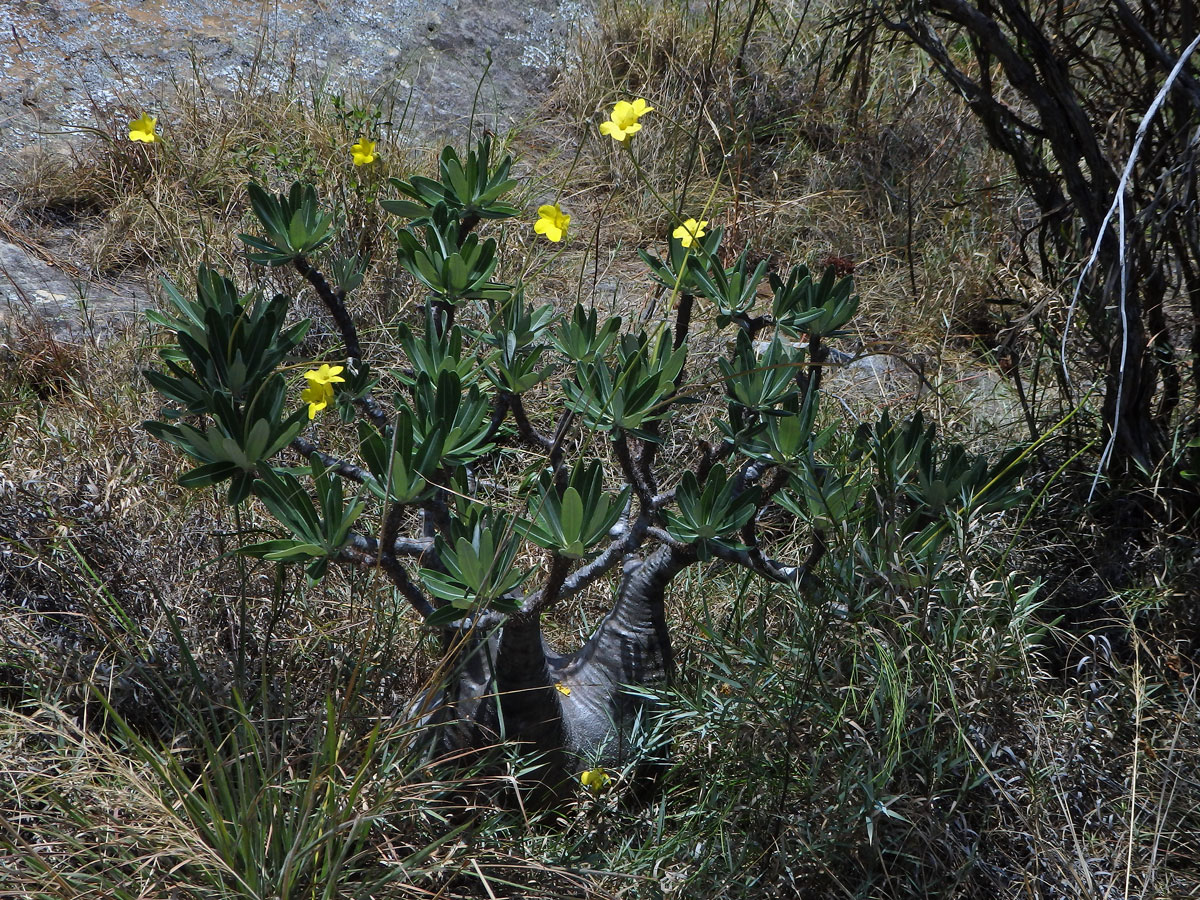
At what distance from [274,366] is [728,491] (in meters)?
0.78

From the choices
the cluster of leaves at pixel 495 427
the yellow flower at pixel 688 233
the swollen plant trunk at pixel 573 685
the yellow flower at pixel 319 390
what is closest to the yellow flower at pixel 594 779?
the swollen plant trunk at pixel 573 685

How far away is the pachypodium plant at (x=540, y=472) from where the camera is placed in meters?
1.45

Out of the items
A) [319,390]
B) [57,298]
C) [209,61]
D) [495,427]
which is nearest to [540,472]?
[495,427]

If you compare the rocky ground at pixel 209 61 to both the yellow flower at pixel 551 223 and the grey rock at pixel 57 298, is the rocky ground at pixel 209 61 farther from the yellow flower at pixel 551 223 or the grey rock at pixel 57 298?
the yellow flower at pixel 551 223

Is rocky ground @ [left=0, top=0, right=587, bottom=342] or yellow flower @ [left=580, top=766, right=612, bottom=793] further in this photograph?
rocky ground @ [left=0, top=0, right=587, bottom=342]

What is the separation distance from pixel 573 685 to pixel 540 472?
0.46 meters

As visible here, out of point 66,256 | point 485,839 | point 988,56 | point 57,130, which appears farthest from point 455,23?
point 485,839

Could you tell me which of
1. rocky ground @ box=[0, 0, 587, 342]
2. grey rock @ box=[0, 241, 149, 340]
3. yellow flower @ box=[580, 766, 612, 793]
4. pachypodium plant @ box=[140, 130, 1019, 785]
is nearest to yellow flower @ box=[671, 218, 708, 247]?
pachypodium plant @ box=[140, 130, 1019, 785]

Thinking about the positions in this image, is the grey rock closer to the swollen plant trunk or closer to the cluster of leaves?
the cluster of leaves

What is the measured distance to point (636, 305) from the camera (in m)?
3.20

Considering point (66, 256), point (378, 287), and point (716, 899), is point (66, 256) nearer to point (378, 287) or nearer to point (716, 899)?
point (378, 287)

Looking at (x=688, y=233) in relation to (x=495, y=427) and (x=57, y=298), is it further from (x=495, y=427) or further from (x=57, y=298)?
(x=57, y=298)

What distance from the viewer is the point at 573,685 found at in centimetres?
190

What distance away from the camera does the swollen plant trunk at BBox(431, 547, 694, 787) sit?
5.67ft
